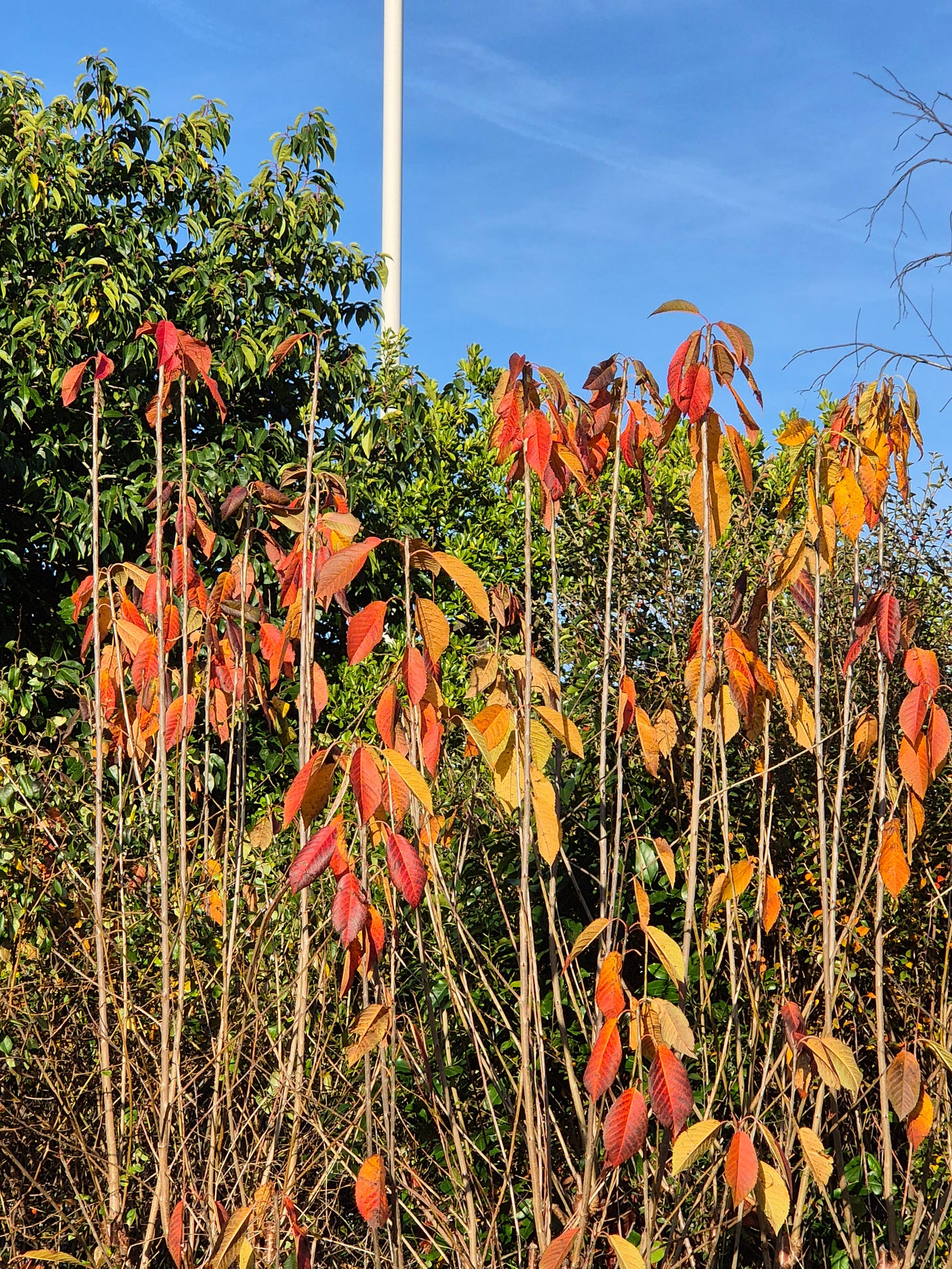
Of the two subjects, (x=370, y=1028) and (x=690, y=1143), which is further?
(x=370, y=1028)

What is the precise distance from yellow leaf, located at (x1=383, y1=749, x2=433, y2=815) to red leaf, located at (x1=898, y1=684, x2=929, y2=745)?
72 cm

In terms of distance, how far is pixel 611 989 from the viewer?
4.55 feet

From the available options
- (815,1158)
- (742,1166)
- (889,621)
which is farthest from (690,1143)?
(889,621)

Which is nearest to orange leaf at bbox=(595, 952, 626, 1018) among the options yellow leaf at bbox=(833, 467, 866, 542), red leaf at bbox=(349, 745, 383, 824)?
red leaf at bbox=(349, 745, 383, 824)

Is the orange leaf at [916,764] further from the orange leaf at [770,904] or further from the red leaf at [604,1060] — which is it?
the red leaf at [604,1060]

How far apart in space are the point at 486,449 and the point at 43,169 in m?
2.64

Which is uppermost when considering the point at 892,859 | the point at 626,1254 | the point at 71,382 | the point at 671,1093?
the point at 71,382

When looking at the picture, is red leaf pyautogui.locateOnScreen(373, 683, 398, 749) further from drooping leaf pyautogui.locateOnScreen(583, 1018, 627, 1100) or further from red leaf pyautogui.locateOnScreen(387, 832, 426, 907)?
drooping leaf pyautogui.locateOnScreen(583, 1018, 627, 1100)

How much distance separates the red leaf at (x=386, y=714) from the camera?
143 centimetres

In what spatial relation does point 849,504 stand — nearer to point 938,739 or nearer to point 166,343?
point 938,739

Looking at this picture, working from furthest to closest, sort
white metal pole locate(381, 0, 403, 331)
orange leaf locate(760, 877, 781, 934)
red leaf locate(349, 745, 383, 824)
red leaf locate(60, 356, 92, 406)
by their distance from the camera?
1. white metal pole locate(381, 0, 403, 331)
2. red leaf locate(60, 356, 92, 406)
3. orange leaf locate(760, 877, 781, 934)
4. red leaf locate(349, 745, 383, 824)

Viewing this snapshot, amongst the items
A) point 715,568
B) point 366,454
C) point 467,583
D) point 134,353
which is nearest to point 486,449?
point 366,454

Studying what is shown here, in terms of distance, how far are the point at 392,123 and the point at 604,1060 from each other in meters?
7.29

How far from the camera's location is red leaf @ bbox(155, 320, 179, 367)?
5.90ft
